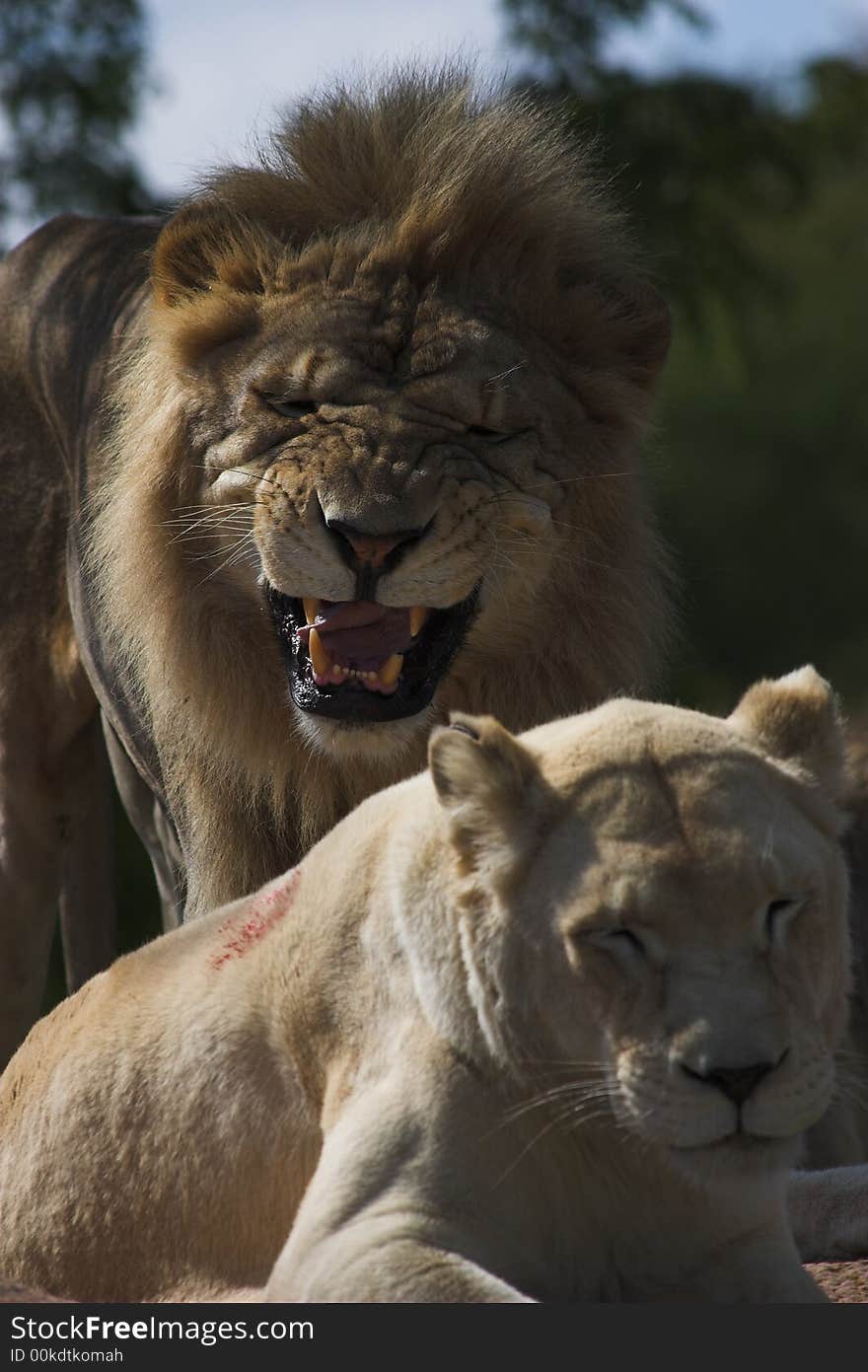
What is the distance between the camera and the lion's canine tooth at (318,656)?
4523 mm

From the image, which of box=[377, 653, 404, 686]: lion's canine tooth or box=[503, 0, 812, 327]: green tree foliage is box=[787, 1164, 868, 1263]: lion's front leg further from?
box=[503, 0, 812, 327]: green tree foliage

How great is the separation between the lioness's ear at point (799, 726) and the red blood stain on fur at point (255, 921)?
82 cm

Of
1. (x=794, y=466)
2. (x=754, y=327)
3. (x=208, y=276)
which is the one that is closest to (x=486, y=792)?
(x=208, y=276)

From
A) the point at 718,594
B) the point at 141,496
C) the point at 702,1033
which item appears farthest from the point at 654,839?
the point at 718,594

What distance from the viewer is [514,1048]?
3.07 meters

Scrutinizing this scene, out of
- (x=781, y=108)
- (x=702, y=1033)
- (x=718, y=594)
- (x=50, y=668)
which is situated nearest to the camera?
(x=702, y=1033)

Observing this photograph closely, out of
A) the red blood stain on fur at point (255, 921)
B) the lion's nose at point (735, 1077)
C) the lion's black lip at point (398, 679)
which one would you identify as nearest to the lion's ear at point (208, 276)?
the lion's black lip at point (398, 679)

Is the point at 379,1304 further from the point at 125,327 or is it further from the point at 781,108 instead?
the point at 781,108

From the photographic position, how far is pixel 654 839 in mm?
2930

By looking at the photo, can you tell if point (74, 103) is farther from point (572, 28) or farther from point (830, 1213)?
point (830, 1213)

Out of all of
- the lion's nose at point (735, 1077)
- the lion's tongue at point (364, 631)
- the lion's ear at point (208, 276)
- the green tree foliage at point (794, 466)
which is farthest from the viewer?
the green tree foliage at point (794, 466)

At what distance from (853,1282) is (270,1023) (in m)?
1.23

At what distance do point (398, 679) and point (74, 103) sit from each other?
20.2ft

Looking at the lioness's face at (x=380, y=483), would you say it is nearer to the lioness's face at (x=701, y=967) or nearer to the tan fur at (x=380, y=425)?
the tan fur at (x=380, y=425)
